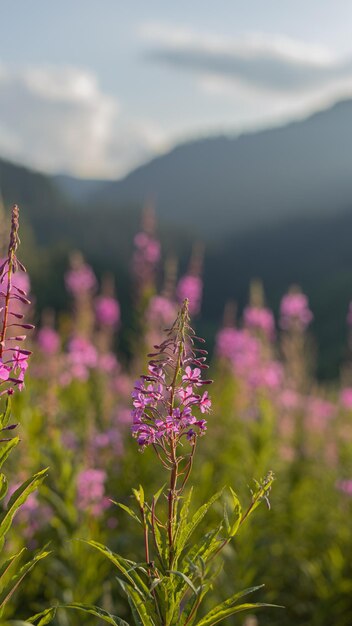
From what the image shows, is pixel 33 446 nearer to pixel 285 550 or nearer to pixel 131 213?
pixel 285 550

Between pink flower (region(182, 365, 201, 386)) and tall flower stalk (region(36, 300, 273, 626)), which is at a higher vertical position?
pink flower (region(182, 365, 201, 386))

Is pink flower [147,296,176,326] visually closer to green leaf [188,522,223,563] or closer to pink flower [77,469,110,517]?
pink flower [77,469,110,517]

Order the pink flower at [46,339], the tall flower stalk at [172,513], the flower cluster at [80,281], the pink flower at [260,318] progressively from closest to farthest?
1. the tall flower stalk at [172,513]
2. the pink flower at [260,318]
3. the flower cluster at [80,281]
4. the pink flower at [46,339]

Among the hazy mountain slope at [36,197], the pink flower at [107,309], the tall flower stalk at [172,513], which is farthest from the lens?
the hazy mountain slope at [36,197]

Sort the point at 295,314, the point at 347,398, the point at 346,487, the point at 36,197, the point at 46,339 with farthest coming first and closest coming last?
the point at 36,197 → the point at 46,339 → the point at 347,398 → the point at 295,314 → the point at 346,487

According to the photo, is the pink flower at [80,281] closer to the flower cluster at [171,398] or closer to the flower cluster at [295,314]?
the flower cluster at [295,314]

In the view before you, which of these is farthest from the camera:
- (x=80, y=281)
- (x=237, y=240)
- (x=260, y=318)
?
(x=237, y=240)

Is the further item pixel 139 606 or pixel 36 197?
pixel 36 197

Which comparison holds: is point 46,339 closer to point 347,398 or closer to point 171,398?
point 347,398

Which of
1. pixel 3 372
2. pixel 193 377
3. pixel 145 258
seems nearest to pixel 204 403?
pixel 193 377

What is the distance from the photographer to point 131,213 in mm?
157750

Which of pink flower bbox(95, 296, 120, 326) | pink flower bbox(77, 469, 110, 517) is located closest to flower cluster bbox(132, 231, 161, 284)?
pink flower bbox(77, 469, 110, 517)

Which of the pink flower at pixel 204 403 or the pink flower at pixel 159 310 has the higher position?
the pink flower at pixel 159 310

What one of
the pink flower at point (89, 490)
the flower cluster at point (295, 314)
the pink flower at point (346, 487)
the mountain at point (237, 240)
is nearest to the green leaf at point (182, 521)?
the pink flower at point (89, 490)
